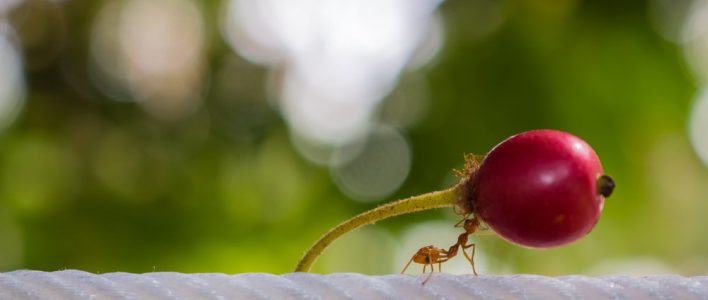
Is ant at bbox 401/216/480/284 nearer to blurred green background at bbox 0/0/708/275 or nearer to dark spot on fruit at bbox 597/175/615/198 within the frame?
dark spot on fruit at bbox 597/175/615/198

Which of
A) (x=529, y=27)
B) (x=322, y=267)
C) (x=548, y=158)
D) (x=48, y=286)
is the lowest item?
(x=48, y=286)

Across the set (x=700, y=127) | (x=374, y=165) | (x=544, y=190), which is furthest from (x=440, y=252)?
(x=374, y=165)

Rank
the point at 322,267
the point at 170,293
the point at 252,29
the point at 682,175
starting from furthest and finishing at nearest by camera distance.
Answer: the point at 252,29 → the point at 322,267 → the point at 682,175 → the point at 170,293

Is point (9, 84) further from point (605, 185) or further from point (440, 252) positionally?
point (605, 185)

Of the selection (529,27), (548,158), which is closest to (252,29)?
(529,27)

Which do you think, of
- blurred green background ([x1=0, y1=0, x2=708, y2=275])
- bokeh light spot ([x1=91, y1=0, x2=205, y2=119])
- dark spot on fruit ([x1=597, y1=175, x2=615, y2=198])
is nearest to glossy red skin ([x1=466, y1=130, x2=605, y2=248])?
dark spot on fruit ([x1=597, y1=175, x2=615, y2=198])

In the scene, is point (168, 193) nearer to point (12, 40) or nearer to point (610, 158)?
point (12, 40)
